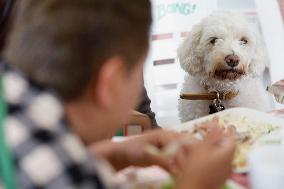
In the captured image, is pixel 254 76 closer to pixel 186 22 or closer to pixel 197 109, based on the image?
pixel 197 109

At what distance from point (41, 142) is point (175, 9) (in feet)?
7.35

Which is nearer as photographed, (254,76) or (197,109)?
(197,109)

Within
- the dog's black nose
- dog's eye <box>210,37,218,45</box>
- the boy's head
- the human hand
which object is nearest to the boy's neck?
the boy's head

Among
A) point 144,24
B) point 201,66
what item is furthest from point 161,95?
point 144,24

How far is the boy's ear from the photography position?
1.85 ft

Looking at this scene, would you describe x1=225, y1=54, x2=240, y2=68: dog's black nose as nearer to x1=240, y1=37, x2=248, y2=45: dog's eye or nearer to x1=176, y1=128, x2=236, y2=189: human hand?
x1=240, y1=37, x2=248, y2=45: dog's eye

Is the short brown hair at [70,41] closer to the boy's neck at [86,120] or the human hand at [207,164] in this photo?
the boy's neck at [86,120]

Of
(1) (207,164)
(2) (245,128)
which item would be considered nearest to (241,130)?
(2) (245,128)

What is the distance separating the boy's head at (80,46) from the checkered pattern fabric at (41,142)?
0.10 feet

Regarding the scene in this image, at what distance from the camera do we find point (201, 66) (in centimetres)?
183

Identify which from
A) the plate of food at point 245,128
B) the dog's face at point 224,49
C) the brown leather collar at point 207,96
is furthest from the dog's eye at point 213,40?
the plate of food at point 245,128

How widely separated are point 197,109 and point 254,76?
311mm

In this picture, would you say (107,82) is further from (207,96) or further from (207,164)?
(207,96)

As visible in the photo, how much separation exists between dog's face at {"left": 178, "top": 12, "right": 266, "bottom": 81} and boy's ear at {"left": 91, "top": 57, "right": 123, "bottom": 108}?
117 centimetres
